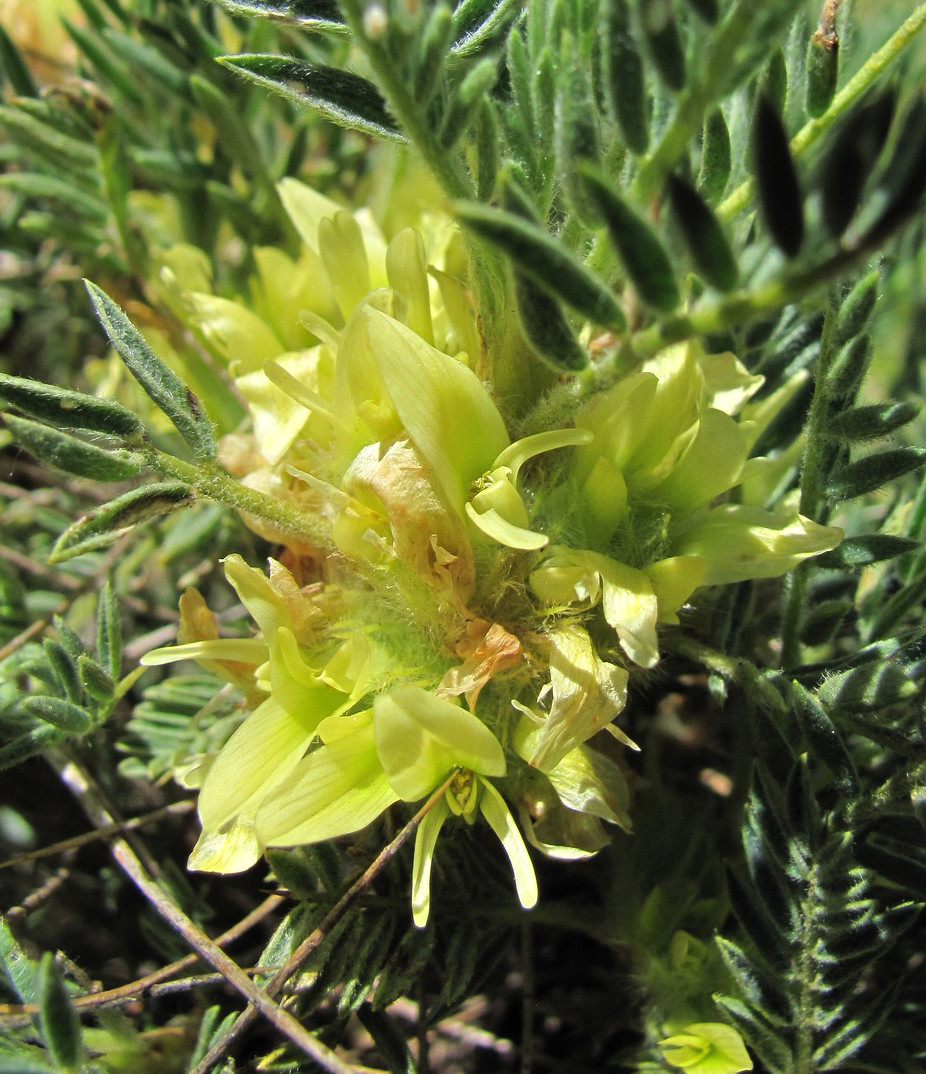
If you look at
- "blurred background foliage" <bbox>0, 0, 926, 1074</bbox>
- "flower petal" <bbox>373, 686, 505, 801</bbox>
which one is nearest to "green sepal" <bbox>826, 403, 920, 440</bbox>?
"blurred background foliage" <bbox>0, 0, 926, 1074</bbox>

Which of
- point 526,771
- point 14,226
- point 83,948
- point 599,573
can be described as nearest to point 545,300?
point 599,573

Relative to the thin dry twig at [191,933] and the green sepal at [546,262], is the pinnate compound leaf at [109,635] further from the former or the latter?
the green sepal at [546,262]

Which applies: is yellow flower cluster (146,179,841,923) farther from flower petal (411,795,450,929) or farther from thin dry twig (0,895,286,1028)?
thin dry twig (0,895,286,1028)

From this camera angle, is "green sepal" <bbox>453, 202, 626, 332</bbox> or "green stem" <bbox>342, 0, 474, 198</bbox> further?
"green stem" <bbox>342, 0, 474, 198</bbox>

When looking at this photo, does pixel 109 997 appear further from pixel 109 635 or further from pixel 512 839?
pixel 512 839

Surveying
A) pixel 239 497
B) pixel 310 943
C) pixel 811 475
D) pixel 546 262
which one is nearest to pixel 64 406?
pixel 239 497
